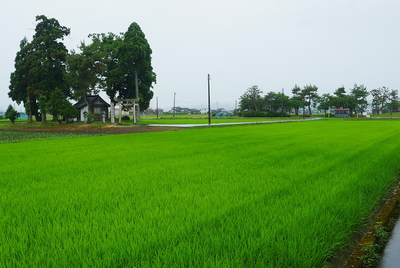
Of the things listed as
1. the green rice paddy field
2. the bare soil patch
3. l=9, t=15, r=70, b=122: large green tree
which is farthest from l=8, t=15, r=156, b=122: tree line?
the green rice paddy field

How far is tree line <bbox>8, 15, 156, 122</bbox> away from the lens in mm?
31984

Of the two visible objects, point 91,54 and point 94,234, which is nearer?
point 94,234

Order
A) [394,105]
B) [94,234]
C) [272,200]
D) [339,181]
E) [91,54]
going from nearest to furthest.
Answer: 1. [94,234]
2. [272,200]
3. [339,181]
4. [91,54]
5. [394,105]

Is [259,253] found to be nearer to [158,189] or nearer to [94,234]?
[94,234]

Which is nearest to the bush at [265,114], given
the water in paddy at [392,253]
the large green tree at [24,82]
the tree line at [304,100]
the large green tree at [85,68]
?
the tree line at [304,100]

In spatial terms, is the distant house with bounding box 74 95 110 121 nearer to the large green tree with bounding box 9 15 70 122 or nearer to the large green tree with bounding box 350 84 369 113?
the large green tree with bounding box 9 15 70 122

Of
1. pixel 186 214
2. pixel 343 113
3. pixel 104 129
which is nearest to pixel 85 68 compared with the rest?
pixel 104 129

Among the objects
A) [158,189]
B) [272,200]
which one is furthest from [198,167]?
[272,200]

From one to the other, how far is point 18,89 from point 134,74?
14.7 metres

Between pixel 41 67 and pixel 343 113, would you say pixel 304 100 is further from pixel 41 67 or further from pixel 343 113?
pixel 41 67

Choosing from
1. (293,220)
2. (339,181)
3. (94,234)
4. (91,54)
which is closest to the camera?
(94,234)

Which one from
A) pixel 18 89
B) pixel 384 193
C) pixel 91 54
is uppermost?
pixel 91 54

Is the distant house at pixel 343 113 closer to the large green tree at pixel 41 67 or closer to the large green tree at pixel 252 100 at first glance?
the large green tree at pixel 252 100

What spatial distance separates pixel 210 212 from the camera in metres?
3.55
